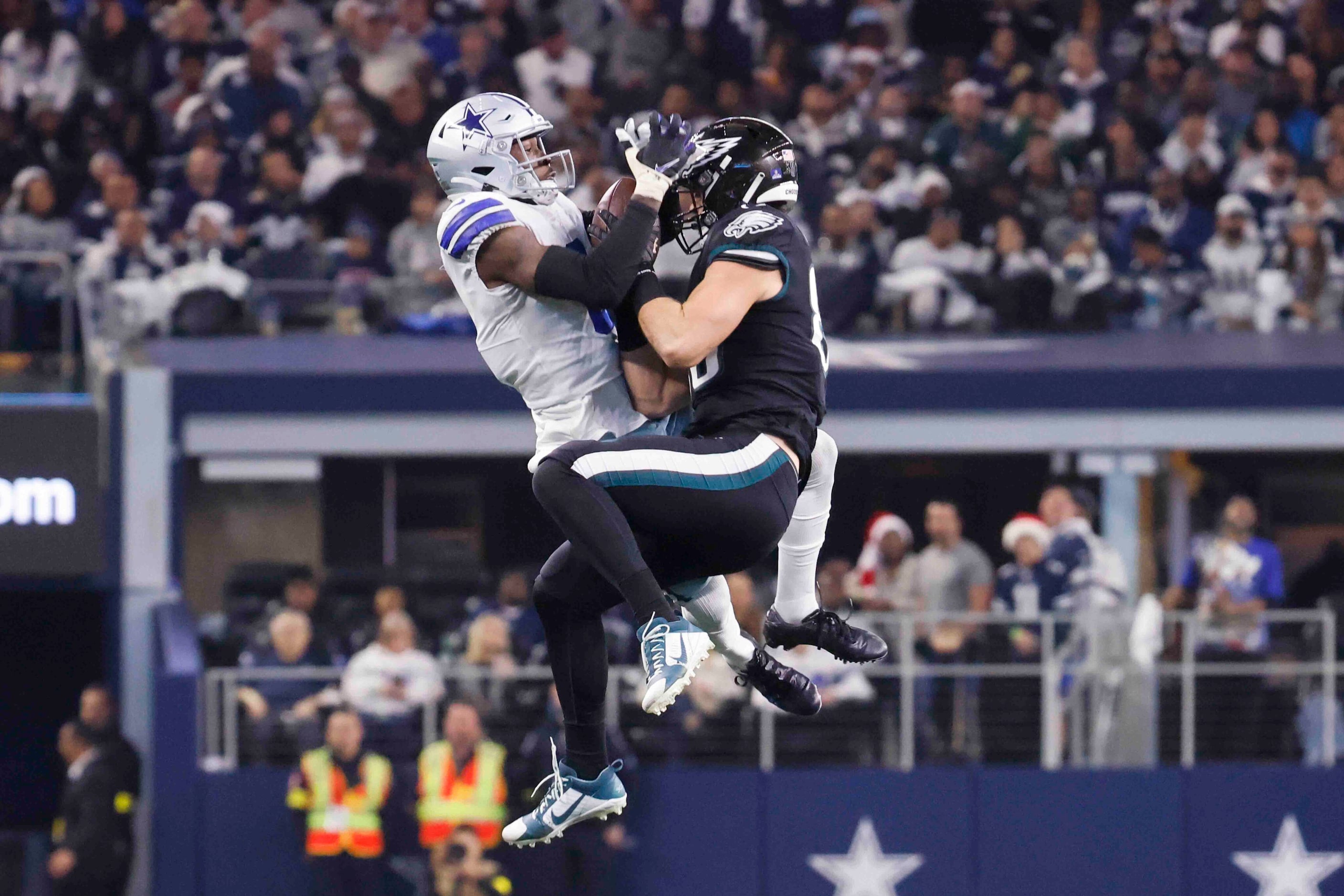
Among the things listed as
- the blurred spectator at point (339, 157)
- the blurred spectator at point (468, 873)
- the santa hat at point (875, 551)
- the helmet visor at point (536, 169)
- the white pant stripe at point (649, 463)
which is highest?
the blurred spectator at point (339, 157)

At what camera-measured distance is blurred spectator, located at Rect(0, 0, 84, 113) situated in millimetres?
16641

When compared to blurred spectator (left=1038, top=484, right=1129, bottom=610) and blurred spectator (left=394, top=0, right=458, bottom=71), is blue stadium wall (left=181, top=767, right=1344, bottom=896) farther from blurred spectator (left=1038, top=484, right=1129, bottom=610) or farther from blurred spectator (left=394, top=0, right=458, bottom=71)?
blurred spectator (left=394, top=0, right=458, bottom=71)

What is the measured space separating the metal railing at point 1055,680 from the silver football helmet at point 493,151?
247 inches

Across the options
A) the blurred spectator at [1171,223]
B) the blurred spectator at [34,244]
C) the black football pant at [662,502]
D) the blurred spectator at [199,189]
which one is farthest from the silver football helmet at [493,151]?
the blurred spectator at [1171,223]

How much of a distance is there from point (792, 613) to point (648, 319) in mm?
1262

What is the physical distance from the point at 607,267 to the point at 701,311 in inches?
9.8

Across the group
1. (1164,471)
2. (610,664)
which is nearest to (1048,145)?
(1164,471)

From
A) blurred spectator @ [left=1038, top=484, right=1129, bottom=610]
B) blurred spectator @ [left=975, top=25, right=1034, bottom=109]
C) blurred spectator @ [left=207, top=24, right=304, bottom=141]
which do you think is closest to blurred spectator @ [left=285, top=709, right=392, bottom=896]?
blurred spectator @ [left=1038, top=484, right=1129, bottom=610]

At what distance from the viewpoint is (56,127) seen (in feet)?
53.6

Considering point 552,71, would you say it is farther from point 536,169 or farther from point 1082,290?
point 536,169

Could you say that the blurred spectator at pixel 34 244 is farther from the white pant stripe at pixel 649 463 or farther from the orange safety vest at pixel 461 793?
the white pant stripe at pixel 649 463

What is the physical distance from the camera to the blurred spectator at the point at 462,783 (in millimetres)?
12398

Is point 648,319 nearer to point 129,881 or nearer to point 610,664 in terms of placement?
point 610,664

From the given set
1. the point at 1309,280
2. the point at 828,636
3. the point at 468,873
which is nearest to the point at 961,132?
the point at 1309,280
